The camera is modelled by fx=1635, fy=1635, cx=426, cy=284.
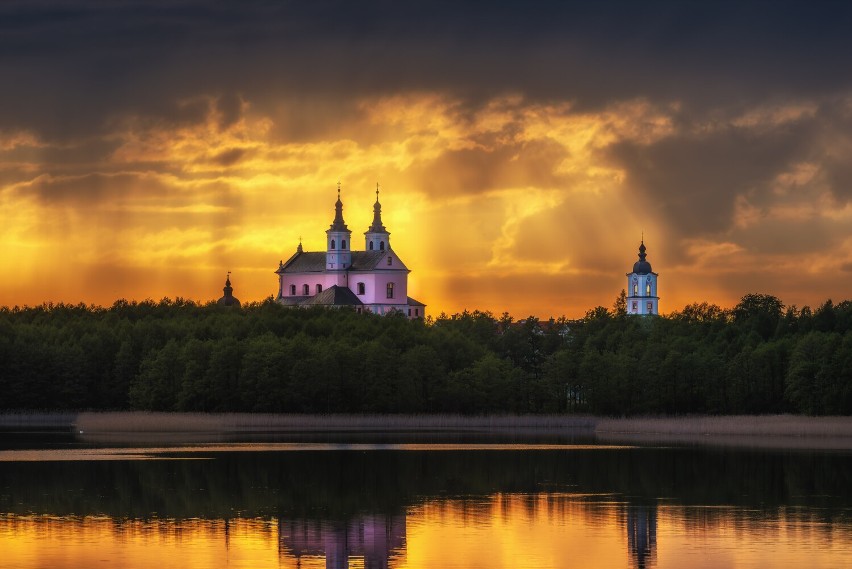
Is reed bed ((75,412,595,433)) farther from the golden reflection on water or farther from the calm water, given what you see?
the golden reflection on water

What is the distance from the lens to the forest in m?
108

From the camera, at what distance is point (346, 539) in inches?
1499

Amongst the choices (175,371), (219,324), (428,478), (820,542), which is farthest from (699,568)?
(219,324)

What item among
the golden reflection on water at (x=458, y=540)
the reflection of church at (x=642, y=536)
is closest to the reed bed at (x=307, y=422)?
the reflection of church at (x=642, y=536)

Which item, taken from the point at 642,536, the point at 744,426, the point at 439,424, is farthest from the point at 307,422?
the point at 642,536

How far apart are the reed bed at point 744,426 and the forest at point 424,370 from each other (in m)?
5.21

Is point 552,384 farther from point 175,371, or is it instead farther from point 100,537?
point 100,537

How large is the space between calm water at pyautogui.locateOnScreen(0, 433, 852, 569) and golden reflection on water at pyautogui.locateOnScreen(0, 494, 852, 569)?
0.07m

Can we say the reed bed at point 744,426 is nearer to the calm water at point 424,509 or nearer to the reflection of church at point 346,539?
the calm water at point 424,509

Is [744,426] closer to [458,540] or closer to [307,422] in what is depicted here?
[307,422]

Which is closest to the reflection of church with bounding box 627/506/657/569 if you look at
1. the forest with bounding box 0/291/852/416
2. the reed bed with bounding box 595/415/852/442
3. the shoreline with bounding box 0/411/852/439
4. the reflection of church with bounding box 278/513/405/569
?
the reflection of church with bounding box 278/513/405/569

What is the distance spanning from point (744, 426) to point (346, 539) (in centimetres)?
5528

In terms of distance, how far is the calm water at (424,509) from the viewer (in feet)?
117

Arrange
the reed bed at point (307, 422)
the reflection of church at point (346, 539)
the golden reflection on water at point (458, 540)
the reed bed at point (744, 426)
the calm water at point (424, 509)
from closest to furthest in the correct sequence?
the golden reflection on water at point (458, 540)
the reflection of church at point (346, 539)
the calm water at point (424, 509)
the reed bed at point (744, 426)
the reed bed at point (307, 422)
